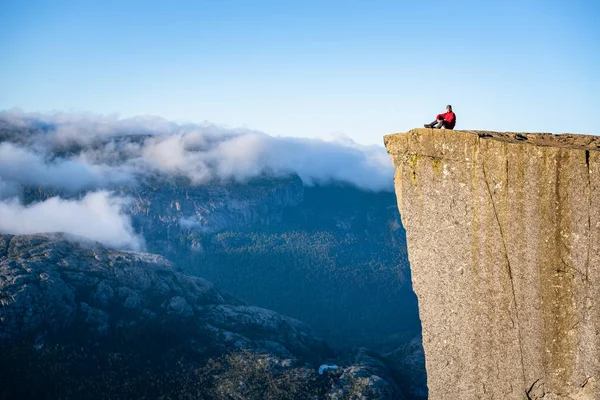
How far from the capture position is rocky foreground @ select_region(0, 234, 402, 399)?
134m

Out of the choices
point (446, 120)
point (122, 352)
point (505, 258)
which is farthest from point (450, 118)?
point (122, 352)

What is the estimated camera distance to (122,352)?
6294 inches

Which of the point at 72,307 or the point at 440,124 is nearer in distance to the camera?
the point at 440,124

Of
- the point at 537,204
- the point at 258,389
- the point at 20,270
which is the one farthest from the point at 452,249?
the point at 20,270

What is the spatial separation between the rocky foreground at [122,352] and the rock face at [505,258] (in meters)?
126

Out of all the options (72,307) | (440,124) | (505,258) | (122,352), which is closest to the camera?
(505,258)

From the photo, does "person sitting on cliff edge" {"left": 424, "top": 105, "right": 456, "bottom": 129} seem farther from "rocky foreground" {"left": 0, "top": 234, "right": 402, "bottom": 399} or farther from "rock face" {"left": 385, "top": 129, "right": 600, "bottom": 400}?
"rocky foreground" {"left": 0, "top": 234, "right": 402, "bottom": 399}

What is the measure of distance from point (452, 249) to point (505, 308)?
2.75 m

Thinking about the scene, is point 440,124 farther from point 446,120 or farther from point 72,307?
point 72,307

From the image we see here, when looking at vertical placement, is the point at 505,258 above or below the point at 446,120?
below

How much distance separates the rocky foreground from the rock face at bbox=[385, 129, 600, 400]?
12560cm

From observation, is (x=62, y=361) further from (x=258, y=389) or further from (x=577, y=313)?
(x=577, y=313)

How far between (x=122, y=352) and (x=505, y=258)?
549ft

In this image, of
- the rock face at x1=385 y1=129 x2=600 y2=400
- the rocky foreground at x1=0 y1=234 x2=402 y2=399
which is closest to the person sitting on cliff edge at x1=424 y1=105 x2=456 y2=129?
the rock face at x1=385 y1=129 x2=600 y2=400
